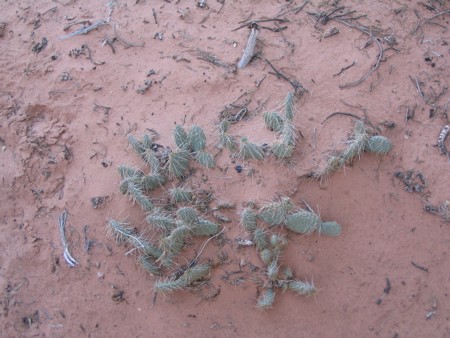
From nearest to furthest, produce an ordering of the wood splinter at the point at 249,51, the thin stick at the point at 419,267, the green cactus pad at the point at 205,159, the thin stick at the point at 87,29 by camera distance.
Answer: the thin stick at the point at 419,267, the green cactus pad at the point at 205,159, the wood splinter at the point at 249,51, the thin stick at the point at 87,29

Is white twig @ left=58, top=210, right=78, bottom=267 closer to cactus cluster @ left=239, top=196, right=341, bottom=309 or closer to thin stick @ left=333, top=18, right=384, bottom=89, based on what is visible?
cactus cluster @ left=239, top=196, right=341, bottom=309

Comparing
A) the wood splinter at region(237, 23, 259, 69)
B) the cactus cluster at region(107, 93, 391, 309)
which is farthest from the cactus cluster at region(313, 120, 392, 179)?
the wood splinter at region(237, 23, 259, 69)

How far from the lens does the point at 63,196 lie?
4.09m

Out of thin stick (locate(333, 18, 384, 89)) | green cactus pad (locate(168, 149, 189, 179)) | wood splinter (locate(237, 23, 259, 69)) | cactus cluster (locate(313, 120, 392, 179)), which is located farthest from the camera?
wood splinter (locate(237, 23, 259, 69))

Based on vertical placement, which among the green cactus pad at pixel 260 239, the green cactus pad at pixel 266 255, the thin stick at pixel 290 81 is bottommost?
the green cactus pad at pixel 266 255

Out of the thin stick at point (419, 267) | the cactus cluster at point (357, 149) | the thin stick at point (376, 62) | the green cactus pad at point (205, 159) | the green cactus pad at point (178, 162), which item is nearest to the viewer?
the thin stick at point (419, 267)

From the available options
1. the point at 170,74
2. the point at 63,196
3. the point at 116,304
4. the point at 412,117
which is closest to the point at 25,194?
the point at 63,196

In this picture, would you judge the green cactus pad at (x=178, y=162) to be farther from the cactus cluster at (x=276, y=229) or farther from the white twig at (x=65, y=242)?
the white twig at (x=65, y=242)

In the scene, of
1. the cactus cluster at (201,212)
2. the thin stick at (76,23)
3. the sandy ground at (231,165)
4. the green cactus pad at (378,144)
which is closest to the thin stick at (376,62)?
the sandy ground at (231,165)

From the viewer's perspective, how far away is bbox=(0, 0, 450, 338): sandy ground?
3.36 m

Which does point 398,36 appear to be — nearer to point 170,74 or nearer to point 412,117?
point 412,117

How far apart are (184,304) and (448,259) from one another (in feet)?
7.16

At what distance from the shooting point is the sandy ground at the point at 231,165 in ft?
11.0

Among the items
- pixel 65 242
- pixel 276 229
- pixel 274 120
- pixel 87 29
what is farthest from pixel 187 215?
pixel 87 29
